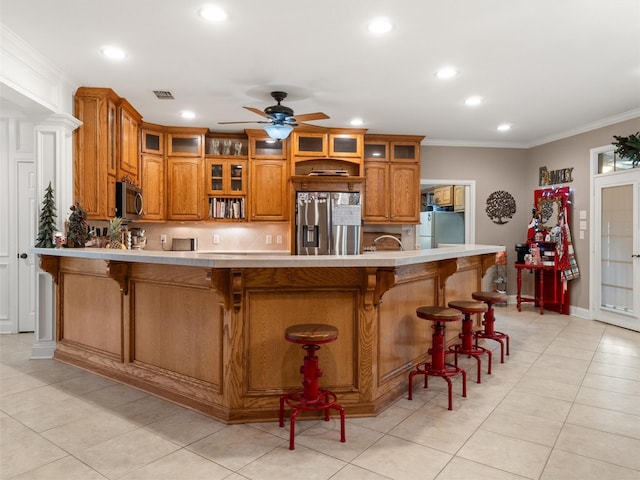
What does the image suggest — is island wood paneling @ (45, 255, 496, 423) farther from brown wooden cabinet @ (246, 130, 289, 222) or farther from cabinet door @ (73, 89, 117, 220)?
brown wooden cabinet @ (246, 130, 289, 222)

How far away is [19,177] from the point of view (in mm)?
4785

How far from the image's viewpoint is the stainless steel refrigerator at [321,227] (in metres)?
5.83

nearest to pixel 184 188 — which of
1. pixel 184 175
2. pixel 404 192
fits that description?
pixel 184 175

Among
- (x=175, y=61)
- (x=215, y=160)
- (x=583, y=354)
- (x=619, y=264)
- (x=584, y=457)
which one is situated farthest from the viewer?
(x=215, y=160)

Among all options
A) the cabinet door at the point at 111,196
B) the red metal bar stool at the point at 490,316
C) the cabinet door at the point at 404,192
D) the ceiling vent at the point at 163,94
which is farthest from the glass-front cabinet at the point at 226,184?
the red metal bar stool at the point at 490,316

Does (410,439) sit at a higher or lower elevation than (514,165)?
lower

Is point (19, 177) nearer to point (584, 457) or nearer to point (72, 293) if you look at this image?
point (72, 293)

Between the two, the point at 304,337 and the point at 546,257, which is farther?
the point at 546,257

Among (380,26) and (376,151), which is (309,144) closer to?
(376,151)

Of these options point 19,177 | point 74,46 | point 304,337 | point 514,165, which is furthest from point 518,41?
point 19,177

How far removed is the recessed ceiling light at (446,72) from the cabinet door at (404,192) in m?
2.36

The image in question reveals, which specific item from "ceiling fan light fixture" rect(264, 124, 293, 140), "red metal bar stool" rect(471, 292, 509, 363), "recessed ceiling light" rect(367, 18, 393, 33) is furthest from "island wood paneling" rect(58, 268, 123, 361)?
"red metal bar stool" rect(471, 292, 509, 363)

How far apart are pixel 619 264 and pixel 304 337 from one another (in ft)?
16.4

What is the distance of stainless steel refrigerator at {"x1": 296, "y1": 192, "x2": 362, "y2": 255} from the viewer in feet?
19.1
